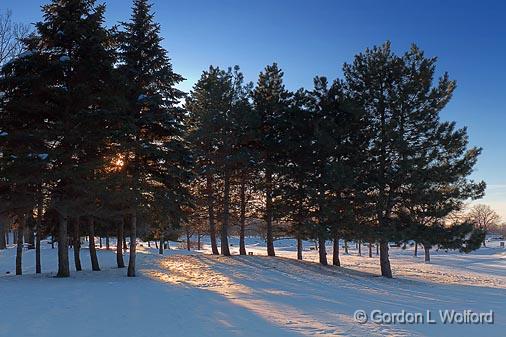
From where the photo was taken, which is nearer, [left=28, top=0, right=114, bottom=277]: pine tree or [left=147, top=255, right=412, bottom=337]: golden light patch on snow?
[left=147, top=255, right=412, bottom=337]: golden light patch on snow

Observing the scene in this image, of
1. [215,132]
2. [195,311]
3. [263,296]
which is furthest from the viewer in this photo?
[215,132]

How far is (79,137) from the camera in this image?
59.3ft

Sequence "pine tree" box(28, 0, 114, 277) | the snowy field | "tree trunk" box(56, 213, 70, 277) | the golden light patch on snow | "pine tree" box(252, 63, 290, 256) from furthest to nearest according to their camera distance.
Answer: "pine tree" box(252, 63, 290, 256), "tree trunk" box(56, 213, 70, 277), "pine tree" box(28, 0, 114, 277), the golden light patch on snow, the snowy field

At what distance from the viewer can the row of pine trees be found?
18.7m

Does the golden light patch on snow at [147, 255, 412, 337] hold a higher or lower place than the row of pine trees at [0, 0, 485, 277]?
lower

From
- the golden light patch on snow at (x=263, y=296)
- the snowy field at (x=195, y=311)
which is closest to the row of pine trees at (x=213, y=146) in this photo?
the golden light patch on snow at (x=263, y=296)

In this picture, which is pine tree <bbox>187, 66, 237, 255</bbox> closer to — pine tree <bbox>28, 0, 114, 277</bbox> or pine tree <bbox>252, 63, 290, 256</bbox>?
pine tree <bbox>252, 63, 290, 256</bbox>

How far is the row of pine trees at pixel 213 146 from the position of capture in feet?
61.5

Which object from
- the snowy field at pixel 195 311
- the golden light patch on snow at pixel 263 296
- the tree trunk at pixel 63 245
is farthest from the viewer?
the tree trunk at pixel 63 245

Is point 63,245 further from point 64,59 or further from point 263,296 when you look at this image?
point 263,296

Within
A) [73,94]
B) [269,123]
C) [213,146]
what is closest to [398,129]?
[269,123]

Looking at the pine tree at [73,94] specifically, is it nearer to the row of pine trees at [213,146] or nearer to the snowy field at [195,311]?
the row of pine trees at [213,146]

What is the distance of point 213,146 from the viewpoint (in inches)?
1300

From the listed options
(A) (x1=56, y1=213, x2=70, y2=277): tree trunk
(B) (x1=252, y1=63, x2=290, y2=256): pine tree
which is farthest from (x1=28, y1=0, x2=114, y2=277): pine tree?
(B) (x1=252, y1=63, x2=290, y2=256): pine tree
